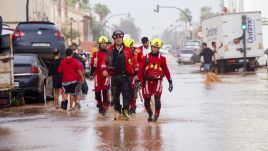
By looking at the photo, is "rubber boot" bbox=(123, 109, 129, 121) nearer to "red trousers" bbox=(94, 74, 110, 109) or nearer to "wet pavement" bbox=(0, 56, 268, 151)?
"wet pavement" bbox=(0, 56, 268, 151)

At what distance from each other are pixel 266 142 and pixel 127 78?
15.6ft

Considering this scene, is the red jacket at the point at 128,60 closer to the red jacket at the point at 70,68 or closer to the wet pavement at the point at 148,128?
the wet pavement at the point at 148,128

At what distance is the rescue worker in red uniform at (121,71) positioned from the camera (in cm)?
1611

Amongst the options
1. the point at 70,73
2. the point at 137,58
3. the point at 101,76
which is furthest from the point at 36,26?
the point at 137,58

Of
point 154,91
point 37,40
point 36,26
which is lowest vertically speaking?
point 154,91

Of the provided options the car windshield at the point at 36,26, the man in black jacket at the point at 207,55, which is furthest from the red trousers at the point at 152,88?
the man in black jacket at the point at 207,55

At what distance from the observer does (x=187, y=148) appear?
11602 millimetres

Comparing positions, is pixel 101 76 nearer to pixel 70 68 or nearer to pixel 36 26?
pixel 70 68

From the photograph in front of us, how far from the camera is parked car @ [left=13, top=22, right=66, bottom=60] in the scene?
88.5ft

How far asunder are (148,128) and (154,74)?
153 cm

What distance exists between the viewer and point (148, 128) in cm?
1456

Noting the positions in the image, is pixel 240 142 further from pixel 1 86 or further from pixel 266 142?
pixel 1 86

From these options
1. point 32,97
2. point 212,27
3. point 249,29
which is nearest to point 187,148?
point 32,97

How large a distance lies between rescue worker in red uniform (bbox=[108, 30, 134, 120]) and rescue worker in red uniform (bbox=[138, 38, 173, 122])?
395mm
